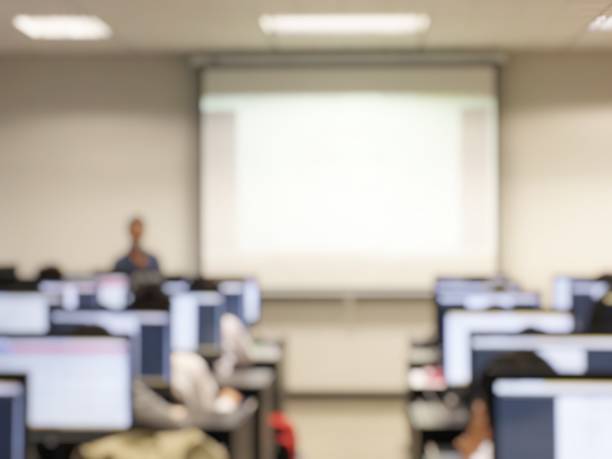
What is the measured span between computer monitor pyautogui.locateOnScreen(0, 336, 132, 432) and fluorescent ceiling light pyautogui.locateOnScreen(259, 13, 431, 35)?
12.8 feet

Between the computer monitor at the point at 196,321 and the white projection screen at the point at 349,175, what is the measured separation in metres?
2.98

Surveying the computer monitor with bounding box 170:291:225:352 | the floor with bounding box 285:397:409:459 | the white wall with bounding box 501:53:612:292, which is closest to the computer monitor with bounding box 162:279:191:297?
the computer monitor with bounding box 170:291:225:352

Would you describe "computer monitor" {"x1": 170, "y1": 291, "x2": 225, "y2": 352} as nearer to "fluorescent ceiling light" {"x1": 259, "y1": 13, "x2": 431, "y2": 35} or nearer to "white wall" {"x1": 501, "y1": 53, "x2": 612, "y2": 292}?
"fluorescent ceiling light" {"x1": 259, "y1": 13, "x2": 431, "y2": 35}

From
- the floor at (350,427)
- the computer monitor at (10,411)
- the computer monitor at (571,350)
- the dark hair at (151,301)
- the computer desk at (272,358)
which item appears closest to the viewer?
the computer monitor at (10,411)

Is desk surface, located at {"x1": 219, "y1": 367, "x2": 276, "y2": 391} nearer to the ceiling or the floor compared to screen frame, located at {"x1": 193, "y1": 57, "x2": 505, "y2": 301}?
nearer to the floor

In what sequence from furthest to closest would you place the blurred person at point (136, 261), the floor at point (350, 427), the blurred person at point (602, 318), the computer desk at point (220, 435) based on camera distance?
the blurred person at point (136, 261) < the floor at point (350, 427) < the blurred person at point (602, 318) < the computer desk at point (220, 435)

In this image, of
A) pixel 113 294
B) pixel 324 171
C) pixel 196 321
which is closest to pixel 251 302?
pixel 113 294

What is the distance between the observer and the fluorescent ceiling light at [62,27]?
23.6ft

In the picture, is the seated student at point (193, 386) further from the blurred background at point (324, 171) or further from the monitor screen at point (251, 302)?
the blurred background at point (324, 171)

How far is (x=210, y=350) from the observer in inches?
221

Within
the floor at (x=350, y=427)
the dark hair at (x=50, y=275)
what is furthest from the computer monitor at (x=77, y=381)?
the dark hair at (x=50, y=275)

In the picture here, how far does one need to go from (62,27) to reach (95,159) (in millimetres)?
1482

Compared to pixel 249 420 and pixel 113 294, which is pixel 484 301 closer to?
pixel 249 420

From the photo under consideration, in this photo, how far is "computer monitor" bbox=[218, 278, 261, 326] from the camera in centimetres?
656
